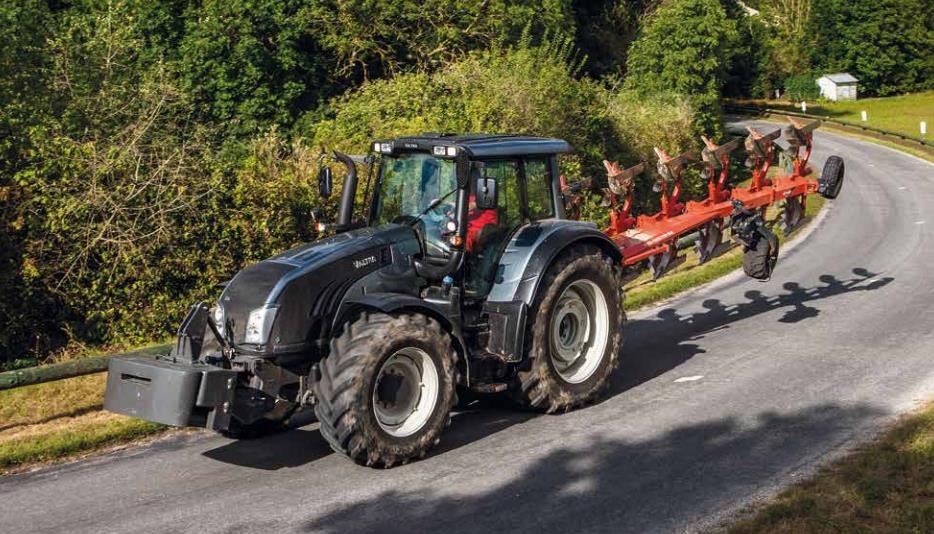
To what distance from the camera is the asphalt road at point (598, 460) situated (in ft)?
26.1

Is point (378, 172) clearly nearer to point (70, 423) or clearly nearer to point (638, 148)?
point (70, 423)

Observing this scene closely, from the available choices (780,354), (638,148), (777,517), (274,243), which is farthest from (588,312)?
(638,148)

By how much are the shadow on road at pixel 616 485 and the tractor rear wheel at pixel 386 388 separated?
0.53 meters

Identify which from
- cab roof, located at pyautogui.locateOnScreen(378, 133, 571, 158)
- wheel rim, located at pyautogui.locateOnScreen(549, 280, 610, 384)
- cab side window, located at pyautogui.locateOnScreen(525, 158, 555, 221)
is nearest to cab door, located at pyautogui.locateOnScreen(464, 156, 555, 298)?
cab side window, located at pyautogui.locateOnScreen(525, 158, 555, 221)

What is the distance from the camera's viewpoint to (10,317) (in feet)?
49.1

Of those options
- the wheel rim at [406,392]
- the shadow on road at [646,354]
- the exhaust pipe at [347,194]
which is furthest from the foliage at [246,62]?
the wheel rim at [406,392]

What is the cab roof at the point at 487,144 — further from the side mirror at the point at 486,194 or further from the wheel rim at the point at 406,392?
the wheel rim at the point at 406,392

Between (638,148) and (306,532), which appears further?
(638,148)

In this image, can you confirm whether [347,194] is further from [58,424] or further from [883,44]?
[883,44]

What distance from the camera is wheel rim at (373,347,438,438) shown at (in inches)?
357

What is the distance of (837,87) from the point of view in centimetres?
9062

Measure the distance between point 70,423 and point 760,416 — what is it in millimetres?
7261

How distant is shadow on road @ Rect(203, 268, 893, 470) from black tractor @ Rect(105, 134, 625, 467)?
0.32 m

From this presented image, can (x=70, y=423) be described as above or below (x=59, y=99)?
below
